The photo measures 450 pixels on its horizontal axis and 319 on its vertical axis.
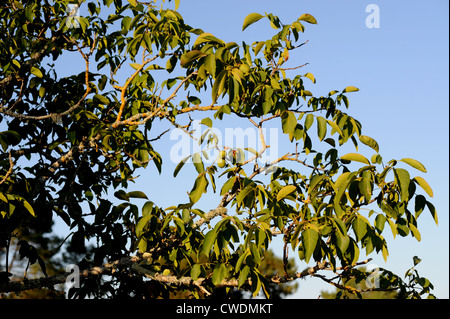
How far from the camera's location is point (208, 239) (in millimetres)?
3168

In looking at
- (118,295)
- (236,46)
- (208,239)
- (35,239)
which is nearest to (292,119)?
(236,46)

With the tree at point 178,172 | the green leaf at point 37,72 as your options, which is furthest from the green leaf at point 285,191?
the green leaf at point 37,72

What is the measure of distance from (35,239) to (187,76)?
1395 centimetres

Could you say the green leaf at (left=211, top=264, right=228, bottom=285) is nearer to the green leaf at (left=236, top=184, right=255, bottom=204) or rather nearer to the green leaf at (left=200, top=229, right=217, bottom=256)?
the green leaf at (left=200, top=229, right=217, bottom=256)

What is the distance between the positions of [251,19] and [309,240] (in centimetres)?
175

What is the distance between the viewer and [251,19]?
3.87 meters

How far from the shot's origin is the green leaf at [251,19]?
3846 millimetres

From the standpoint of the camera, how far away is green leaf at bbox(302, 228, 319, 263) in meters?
3.00

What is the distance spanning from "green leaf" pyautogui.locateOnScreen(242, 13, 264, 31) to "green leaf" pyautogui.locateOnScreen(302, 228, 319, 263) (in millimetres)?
1638

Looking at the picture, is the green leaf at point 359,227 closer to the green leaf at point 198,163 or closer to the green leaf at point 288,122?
the green leaf at point 288,122

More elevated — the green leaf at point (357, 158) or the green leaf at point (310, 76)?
the green leaf at point (310, 76)

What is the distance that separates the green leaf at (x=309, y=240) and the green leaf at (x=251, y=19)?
164 cm

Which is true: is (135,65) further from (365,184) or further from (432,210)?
(432,210)
